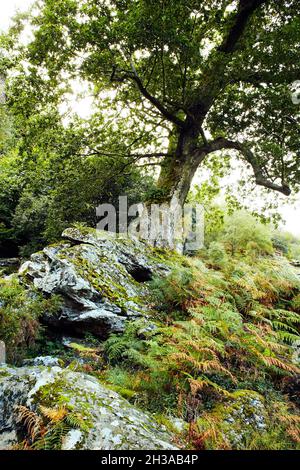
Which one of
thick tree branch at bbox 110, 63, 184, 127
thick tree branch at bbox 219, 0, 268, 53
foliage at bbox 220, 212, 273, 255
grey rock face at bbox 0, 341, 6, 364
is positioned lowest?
grey rock face at bbox 0, 341, 6, 364

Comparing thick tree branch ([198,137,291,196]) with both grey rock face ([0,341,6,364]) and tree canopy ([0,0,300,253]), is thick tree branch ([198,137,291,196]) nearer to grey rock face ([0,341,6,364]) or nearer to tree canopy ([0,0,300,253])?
tree canopy ([0,0,300,253])

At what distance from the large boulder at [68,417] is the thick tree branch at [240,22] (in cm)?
1013

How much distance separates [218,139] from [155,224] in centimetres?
428

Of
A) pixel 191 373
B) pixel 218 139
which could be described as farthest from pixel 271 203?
pixel 191 373

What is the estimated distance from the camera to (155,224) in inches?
379

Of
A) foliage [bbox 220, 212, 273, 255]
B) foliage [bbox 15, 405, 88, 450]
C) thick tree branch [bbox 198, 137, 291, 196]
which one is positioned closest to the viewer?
foliage [bbox 15, 405, 88, 450]

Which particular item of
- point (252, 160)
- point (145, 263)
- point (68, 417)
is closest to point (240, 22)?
point (252, 160)

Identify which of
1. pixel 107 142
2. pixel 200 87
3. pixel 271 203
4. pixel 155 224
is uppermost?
pixel 200 87

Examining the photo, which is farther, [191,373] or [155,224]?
[155,224]

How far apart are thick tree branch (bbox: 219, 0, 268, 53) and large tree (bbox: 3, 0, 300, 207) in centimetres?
3

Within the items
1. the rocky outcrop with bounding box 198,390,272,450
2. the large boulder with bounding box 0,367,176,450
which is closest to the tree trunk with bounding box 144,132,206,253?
A: the rocky outcrop with bounding box 198,390,272,450

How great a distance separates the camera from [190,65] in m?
8.39

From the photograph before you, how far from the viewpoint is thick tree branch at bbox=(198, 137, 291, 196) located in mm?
10367
